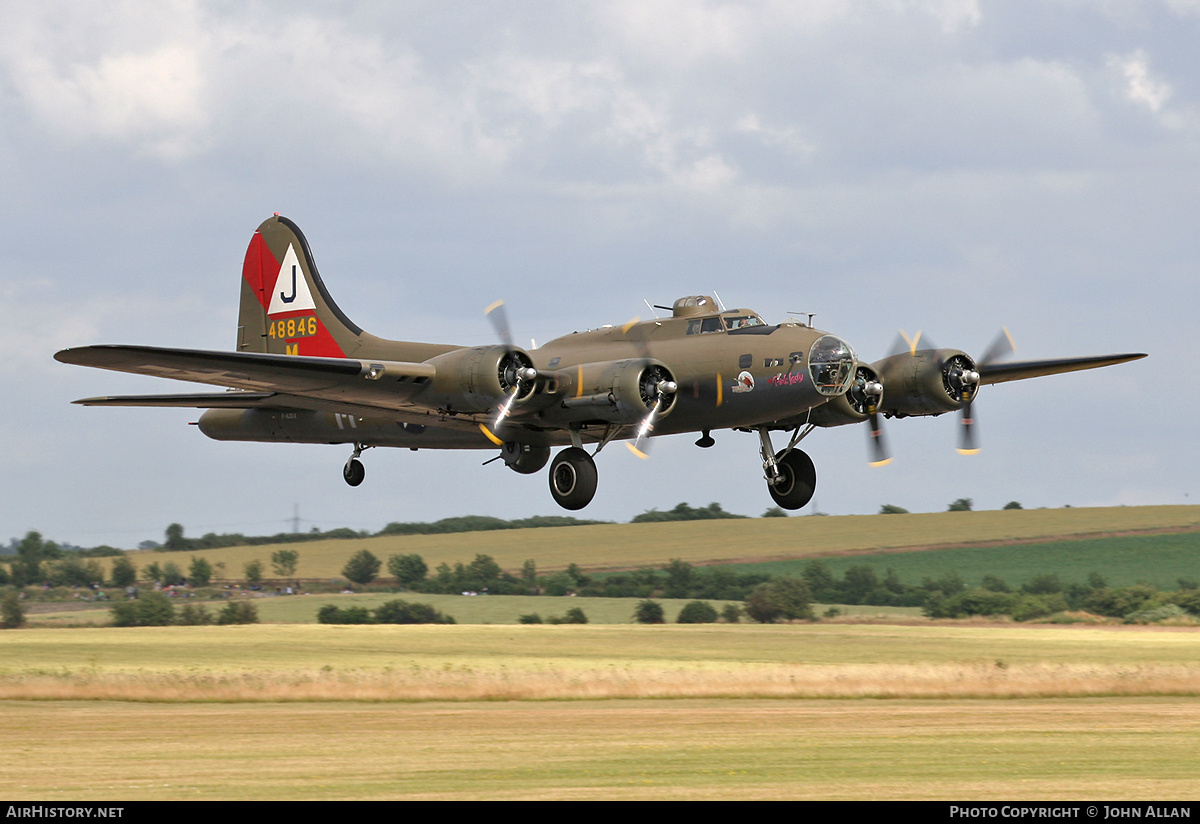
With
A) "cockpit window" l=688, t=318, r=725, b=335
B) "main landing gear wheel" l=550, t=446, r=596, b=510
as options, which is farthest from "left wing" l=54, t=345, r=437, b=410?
"cockpit window" l=688, t=318, r=725, b=335

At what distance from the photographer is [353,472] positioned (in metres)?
39.2

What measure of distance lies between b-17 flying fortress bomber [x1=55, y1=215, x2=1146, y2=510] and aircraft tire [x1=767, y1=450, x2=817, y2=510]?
4cm

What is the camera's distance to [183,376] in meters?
32.9

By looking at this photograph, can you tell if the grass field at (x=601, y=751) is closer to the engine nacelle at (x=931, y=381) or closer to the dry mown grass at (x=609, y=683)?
the dry mown grass at (x=609, y=683)

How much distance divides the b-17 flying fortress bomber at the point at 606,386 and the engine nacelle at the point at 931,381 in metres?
0.04

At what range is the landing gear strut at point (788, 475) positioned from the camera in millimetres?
35844

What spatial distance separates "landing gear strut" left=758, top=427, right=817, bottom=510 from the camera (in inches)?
1411

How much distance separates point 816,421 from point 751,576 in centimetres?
10701

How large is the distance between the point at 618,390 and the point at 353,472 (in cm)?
1039

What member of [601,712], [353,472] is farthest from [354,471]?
[601,712]

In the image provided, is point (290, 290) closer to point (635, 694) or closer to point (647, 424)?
point (647, 424)

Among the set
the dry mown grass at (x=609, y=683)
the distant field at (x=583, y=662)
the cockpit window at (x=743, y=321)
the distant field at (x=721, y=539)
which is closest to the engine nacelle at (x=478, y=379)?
the cockpit window at (x=743, y=321)
